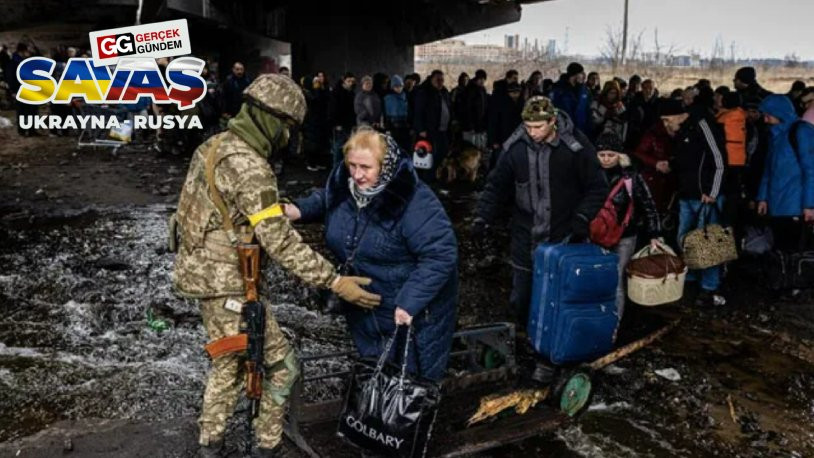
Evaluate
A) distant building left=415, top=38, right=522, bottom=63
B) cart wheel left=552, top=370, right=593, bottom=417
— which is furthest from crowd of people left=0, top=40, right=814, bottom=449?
distant building left=415, top=38, right=522, bottom=63

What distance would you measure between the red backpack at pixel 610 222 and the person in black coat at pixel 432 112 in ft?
23.8

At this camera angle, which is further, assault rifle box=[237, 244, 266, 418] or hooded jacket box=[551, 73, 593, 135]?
hooded jacket box=[551, 73, 593, 135]

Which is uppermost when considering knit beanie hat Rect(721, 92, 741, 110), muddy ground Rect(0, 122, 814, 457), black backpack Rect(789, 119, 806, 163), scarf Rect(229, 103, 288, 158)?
knit beanie hat Rect(721, 92, 741, 110)

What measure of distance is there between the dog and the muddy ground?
368cm

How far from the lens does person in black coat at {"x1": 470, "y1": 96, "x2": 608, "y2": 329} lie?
4.81 metres

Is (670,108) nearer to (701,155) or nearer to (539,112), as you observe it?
(701,155)

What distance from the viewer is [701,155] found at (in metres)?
6.74

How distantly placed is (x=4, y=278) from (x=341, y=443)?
16.4ft

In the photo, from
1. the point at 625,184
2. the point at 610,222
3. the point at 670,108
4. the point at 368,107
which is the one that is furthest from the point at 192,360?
the point at 368,107

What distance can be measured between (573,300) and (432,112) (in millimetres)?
8015

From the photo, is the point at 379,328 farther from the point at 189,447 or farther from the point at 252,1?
the point at 252,1

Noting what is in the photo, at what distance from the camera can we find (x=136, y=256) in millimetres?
8188

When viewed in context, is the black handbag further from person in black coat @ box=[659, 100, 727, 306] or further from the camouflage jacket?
person in black coat @ box=[659, 100, 727, 306]

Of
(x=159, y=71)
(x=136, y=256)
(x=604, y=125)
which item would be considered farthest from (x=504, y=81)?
(x=159, y=71)
